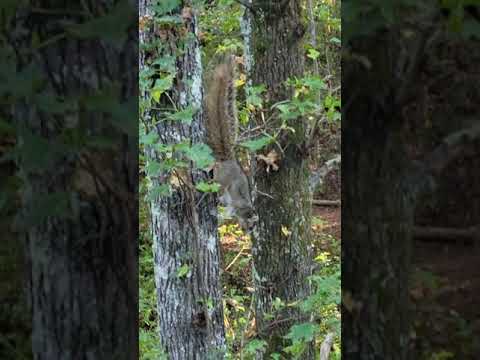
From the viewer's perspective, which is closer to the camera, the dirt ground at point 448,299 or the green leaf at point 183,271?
the dirt ground at point 448,299

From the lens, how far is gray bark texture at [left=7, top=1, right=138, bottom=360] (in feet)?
3.22

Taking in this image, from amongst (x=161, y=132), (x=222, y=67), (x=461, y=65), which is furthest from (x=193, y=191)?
(x=461, y=65)

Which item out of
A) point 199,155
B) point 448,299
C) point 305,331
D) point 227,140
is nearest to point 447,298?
point 448,299

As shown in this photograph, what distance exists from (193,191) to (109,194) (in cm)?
287

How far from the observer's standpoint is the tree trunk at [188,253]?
384cm

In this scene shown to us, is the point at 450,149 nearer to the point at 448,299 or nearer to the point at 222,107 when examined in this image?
the point at 448,299

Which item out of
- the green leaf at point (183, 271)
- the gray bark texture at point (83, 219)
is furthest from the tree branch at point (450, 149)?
the green leaf at point (183, 271)

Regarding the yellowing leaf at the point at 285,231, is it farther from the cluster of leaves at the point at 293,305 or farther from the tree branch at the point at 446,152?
the tree branch at the point at 446,152

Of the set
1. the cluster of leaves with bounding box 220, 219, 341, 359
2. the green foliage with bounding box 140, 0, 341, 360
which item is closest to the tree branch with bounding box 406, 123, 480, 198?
the green foliage with bounding box 140, 0, 341, 360

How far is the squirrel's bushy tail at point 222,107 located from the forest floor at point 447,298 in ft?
10.7

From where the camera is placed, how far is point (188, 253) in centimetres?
407

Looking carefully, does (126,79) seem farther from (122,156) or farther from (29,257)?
(29,257)

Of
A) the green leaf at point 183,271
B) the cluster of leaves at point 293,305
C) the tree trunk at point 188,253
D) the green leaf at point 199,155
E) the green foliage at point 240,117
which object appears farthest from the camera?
the green leaf at point 183,271

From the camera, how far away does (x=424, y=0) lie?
2.28 feet
